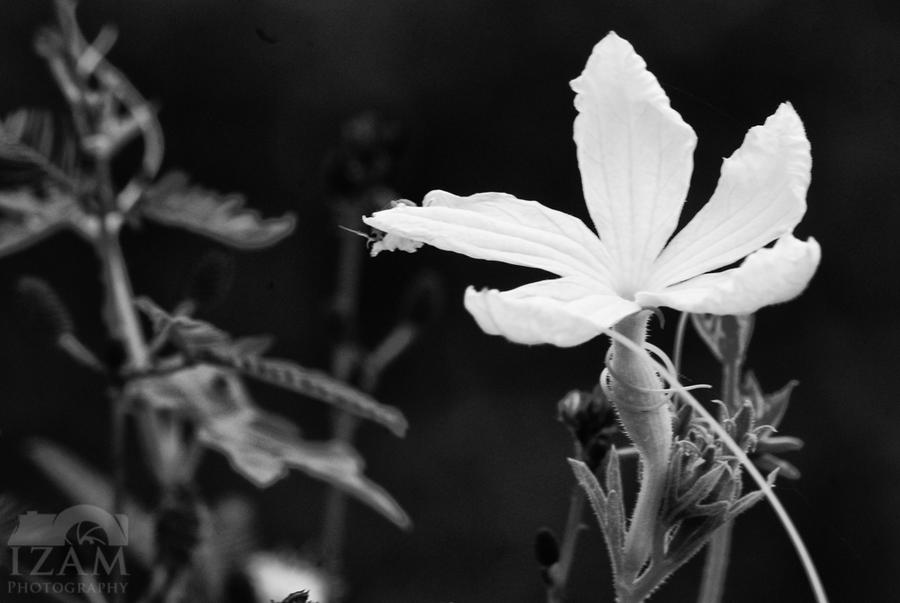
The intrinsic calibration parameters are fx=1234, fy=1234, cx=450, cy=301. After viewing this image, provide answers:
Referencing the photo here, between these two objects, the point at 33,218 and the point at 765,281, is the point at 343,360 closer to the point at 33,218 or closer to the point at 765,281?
the point at 33,218

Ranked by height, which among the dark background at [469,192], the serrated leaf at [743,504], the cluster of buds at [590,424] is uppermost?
the dark background at [469,192]

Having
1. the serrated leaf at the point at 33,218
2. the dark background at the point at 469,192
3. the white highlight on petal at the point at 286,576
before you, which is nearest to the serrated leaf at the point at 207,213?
the serrated leaf at the point at 33,218

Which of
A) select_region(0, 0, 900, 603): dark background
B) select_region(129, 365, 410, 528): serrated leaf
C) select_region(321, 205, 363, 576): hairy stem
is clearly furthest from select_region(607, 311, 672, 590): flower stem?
select_region(0, 0, 900, 603): dark background

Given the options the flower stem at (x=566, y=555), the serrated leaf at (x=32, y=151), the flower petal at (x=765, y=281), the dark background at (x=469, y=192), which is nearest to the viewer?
the flower petal at (x=765, y=281)

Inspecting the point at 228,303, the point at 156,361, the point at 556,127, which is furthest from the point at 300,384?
the point at 556,127

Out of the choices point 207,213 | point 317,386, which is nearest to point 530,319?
point 317,386

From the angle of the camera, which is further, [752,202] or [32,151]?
[32,151]

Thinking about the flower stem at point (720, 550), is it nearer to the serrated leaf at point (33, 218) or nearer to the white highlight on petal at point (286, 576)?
the white highlight on petal at point (286, 576)
